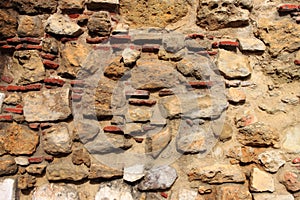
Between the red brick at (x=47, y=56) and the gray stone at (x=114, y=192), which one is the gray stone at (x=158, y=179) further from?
the red brick at (x=47, y=56)

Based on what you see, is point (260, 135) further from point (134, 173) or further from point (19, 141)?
point (19, 141)

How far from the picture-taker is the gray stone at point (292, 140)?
2002mm

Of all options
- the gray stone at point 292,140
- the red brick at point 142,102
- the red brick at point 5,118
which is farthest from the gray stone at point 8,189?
the gray stone at point 292,140

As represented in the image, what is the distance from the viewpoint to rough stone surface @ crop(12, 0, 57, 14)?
2.08m

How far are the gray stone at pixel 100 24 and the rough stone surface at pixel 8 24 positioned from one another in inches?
19.3

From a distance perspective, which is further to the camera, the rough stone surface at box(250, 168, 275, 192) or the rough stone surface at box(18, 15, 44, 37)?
the rough stone surface at box(18, 15, 44, 37)

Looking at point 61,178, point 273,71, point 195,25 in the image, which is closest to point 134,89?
point 195,25

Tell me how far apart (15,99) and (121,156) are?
76 cm

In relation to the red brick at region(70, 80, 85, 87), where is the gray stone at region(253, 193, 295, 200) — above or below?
below

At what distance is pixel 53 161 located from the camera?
6.82 ft

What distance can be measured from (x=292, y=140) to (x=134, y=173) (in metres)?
0.99

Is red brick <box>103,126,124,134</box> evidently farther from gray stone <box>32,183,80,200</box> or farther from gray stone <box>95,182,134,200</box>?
gray stone <box>32,183,80,200</box>

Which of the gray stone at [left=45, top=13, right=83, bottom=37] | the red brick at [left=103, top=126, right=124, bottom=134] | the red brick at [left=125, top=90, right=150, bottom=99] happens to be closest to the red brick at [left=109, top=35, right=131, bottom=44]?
the gray stone at [left=45, top=13, right=83, bottom=37]

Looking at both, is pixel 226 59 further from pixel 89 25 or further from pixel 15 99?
pixel 15 99
